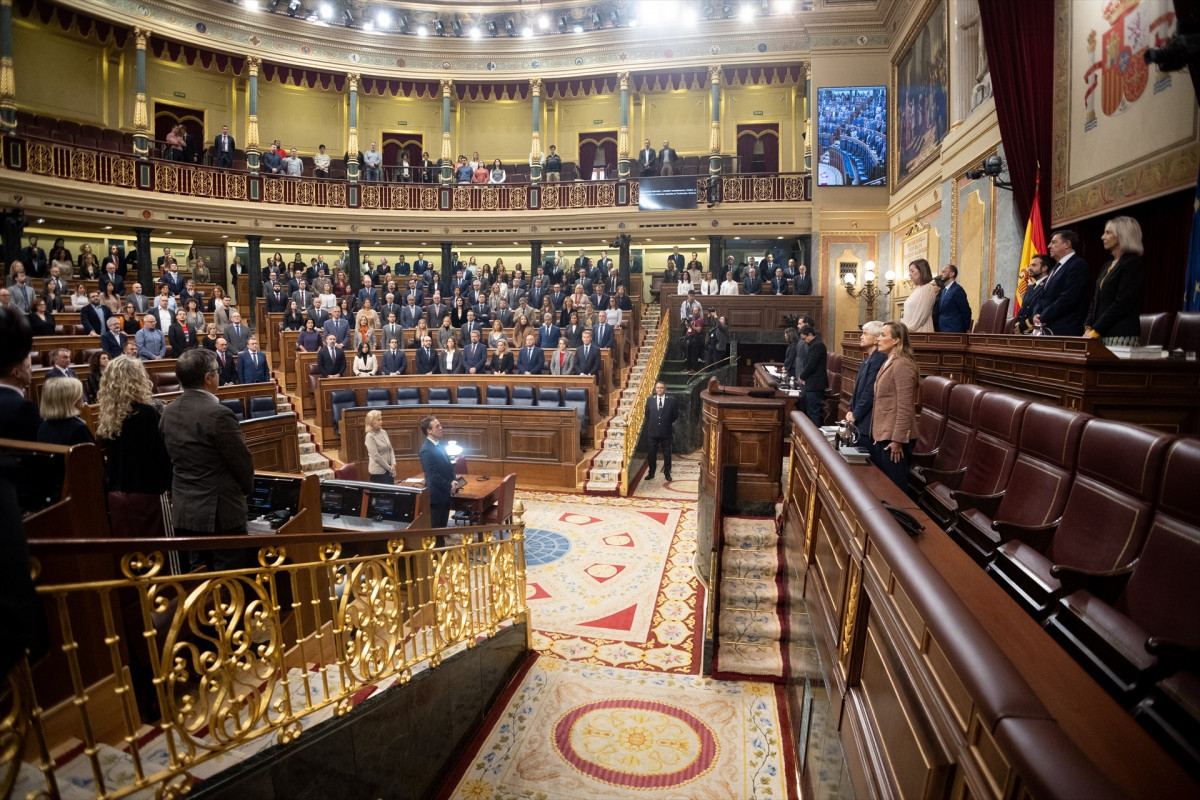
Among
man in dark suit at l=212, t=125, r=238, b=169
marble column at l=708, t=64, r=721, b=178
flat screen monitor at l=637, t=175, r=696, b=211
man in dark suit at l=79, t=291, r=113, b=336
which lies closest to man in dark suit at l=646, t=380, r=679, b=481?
man in dark suit at l=79, t=291, r=113, b=336

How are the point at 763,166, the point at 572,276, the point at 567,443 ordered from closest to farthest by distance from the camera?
the point at 567,443 < the point at 572,276 < the point at 763,166

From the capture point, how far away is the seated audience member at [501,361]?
9.84 metres

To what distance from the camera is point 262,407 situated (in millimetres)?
7980

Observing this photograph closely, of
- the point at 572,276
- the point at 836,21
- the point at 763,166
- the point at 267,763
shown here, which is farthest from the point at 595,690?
the point at 763,166

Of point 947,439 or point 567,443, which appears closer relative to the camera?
point 947,439

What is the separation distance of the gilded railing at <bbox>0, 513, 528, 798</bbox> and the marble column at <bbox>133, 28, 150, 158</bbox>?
14.5 m

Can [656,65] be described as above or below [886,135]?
above

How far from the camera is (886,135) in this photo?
42.8 feet

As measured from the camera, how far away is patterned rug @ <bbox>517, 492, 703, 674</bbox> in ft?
14.8

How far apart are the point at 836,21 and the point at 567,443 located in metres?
11.3

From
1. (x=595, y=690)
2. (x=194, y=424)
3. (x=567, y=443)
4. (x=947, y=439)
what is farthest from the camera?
(x=567, y=443)

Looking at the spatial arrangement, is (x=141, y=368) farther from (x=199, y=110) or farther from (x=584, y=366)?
(x=199, y=110)

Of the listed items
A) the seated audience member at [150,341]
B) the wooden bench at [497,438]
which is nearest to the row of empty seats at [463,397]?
the wooden bench at [497,438]

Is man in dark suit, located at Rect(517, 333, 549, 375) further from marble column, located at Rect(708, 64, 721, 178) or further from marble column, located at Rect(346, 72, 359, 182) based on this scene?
marble column, located at Rect(346, 72, 359, 182)
